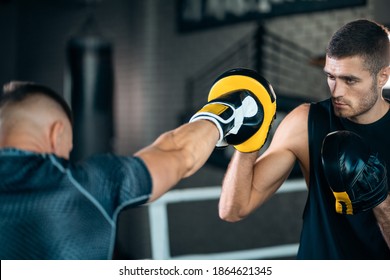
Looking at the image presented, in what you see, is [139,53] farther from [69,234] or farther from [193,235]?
[69,234]

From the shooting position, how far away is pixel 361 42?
43.4 inches

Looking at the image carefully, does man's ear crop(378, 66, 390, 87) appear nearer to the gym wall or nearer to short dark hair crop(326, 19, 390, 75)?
short dark hair crop(326, 19, 390, 75)

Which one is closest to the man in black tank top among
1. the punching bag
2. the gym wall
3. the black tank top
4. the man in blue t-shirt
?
the black tank top

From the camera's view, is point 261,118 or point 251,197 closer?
point 261,118

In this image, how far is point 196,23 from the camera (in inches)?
130

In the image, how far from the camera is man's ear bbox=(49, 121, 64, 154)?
2.39 feet

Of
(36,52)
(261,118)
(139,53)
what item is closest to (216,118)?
(261,118)

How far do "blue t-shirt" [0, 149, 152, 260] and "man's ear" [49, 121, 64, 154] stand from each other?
45mm

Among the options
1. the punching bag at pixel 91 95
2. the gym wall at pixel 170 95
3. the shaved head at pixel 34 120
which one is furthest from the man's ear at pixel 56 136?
the punching bag at pixel 91 95

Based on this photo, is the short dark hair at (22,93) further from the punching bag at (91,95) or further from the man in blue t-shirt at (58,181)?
the punching bag at (91,95)

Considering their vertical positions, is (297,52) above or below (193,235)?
above

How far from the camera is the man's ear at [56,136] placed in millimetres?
730

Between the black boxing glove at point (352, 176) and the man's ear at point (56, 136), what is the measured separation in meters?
0.53
